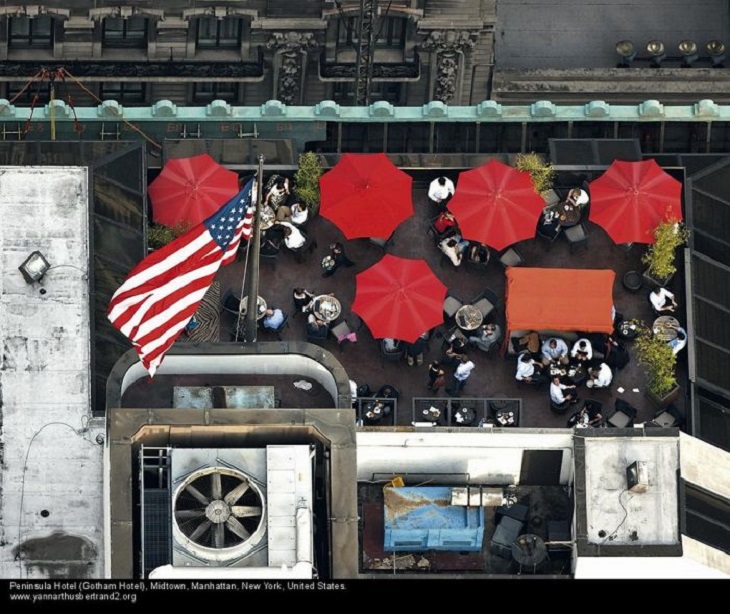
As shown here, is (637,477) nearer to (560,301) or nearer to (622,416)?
(622,416)

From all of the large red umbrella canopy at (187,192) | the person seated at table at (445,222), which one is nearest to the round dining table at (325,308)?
the large red umbrella canopy at (187,192)

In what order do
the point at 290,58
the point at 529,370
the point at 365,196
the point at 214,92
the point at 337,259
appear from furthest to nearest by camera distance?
the point at 214,92 → the point at 290,58 → the point at 337,259 → the point at 365,196 → the point at 529,370

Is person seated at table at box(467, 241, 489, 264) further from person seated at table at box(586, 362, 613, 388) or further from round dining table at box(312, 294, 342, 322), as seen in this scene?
person seated at table at box(586, 362, 613, 388)

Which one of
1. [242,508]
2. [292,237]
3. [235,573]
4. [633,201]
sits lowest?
[235,573]

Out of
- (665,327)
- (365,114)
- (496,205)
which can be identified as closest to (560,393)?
(665,327)

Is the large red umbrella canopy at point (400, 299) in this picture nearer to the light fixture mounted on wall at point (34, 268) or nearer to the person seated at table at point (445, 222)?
the person seated at table at point (445, 222)

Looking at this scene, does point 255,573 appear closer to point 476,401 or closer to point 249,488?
point 249,488
